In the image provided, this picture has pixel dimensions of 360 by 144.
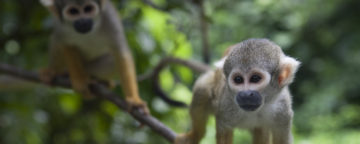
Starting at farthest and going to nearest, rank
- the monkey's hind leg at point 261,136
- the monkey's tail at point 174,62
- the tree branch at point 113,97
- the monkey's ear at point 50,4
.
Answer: the monkey's ear at point 50,4 → the monkey's tail at point 174,62 → the tree branch at point 113,97 → the monkey's hind leg at point 261,136

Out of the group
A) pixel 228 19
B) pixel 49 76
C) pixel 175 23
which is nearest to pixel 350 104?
pixel 228 19

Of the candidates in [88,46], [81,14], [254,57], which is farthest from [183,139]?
[88,46]

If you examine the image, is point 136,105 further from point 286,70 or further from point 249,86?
point 286,70

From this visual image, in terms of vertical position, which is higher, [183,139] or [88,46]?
[88,46]

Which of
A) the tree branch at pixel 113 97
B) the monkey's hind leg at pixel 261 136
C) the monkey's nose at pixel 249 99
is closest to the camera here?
the monkey's nose at pixel 249 99

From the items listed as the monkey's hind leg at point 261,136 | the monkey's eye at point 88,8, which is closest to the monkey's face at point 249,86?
the monkey's hind leg at point 261,136

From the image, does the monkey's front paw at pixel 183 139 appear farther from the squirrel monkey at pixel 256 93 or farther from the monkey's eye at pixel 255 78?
the monkey's eye at pixel 255 78

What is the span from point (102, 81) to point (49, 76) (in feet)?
1.84

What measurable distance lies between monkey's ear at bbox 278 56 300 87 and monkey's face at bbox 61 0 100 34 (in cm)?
227

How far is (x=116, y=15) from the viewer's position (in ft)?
15.0

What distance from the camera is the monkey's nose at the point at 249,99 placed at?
96.0 inches

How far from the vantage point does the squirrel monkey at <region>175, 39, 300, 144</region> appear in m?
2.48

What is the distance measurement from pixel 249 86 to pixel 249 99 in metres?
0.10

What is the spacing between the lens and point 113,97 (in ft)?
11.8
